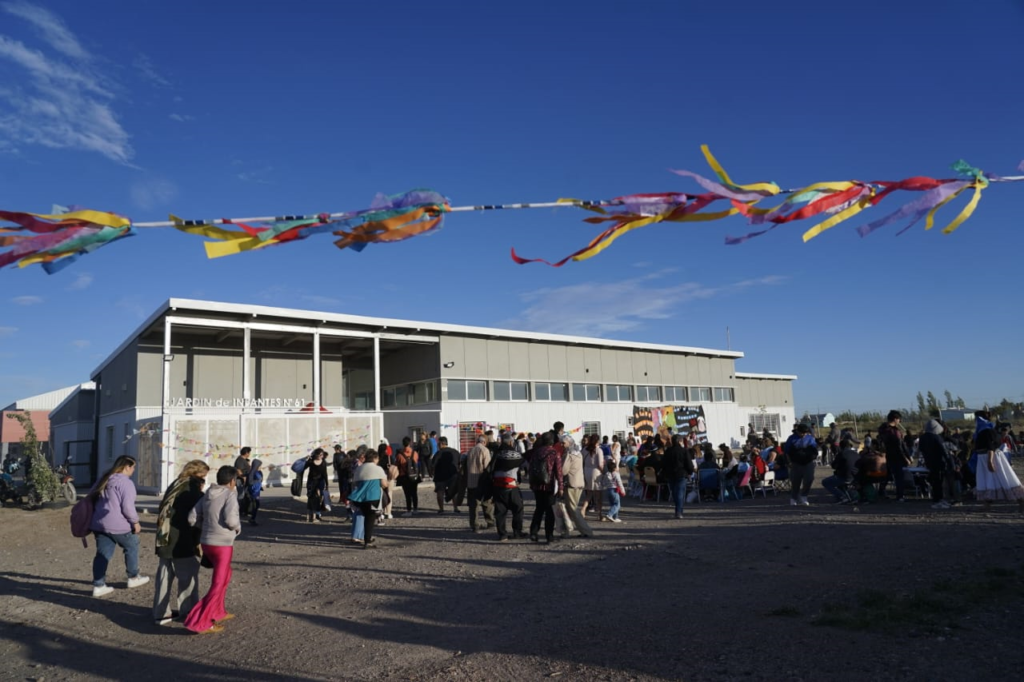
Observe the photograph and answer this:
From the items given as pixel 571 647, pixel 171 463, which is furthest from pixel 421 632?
pixel 171 463

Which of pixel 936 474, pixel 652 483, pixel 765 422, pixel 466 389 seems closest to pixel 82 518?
pixel 652 483

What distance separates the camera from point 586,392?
113 feet

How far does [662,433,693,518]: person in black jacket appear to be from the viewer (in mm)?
12547

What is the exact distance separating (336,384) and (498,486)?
71.9 feet

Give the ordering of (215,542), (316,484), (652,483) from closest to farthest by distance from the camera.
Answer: (215,542) → (316,484) → (652,483)

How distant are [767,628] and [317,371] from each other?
2343 cm

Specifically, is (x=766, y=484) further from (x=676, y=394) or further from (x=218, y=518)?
(x=676, y=394)

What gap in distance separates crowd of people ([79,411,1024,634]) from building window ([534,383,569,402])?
47.1 feet

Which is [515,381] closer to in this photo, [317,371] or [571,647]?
[317,371]

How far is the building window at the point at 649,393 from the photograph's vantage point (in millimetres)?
36906

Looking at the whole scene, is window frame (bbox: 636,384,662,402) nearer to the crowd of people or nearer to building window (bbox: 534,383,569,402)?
building window (bbox: 534,383,569,402)

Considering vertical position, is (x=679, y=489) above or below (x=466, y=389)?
below

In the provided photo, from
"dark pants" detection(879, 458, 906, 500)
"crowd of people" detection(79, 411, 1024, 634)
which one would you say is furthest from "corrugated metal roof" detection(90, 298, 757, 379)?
"dark pants" detection(879, 458, 906, 500)

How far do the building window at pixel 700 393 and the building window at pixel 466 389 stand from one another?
15.3m
